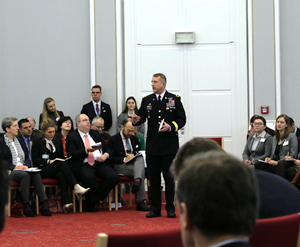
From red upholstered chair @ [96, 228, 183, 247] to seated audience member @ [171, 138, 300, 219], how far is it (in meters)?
0.39

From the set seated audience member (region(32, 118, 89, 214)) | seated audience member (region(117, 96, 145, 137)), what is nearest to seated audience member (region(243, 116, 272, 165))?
seated audience member (region(117, 96, 145, 137))

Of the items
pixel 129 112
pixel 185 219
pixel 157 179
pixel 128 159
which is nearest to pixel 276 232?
pixel 185 219

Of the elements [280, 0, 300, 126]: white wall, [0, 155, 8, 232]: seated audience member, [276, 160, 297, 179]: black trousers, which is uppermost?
[280, 0, 300, 126]: white wall

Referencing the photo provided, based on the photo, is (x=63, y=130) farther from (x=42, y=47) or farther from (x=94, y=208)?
(x=42, y=47)

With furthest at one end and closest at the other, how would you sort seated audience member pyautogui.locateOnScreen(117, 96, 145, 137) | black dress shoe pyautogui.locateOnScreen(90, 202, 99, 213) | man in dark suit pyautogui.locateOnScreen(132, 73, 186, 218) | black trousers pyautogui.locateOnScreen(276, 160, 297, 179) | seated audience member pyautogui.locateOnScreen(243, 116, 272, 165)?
seated audience member pyautogui.locateOnScreen(117, 96, 145, 137)
seated audience member pyautogui.locateOnScreen(243, 116, 272, 165)
black trousers pyautogui.locateOnScreen(276, 160, 297, 179)
black dress shoe pyautogui.locateOnScreen(90, 202, 99, 213)
man in dark suit pyautogui.locateOnScreen(132, 73, 186, 218)

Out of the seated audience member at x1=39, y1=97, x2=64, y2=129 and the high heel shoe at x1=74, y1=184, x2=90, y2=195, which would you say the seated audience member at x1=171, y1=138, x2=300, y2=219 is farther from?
the seated audience member at x1=39, y1=97, x2=64, y2=129

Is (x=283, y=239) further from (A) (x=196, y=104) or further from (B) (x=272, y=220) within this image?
(A) (x=196, y=104)

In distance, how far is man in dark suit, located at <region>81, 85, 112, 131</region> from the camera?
7326 millimetres

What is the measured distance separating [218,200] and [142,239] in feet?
1.31

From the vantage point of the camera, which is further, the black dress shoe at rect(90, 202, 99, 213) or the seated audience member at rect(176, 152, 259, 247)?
the black dress shoe at rect(90, 202, 99, 213)

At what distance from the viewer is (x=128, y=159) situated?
228 inches

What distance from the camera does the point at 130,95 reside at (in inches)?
302

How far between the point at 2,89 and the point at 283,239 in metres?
7.26

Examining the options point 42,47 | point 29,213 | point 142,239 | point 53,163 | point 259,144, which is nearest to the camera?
point 142,239
